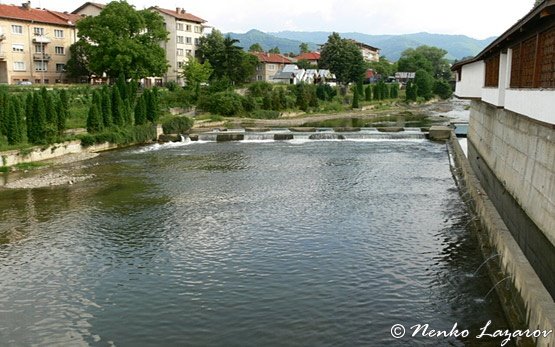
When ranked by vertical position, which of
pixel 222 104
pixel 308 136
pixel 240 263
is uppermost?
pixel 222 104

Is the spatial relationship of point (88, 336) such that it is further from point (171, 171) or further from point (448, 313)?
point (171, 171)

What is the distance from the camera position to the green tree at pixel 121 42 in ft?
203

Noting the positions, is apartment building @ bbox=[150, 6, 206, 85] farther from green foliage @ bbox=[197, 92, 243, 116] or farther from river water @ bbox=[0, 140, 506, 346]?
river water @ bbox=[0, 140, 506, 346]

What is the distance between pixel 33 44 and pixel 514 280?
6904 centimetres

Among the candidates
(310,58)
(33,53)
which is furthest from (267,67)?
(33,53)

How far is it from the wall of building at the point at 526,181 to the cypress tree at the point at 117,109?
27342mm

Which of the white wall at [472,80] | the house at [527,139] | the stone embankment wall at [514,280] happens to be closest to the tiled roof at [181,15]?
the white wall at [472,80]

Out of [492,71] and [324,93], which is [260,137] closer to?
[492,71]

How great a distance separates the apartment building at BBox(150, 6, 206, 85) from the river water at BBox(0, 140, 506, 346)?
62.2 m

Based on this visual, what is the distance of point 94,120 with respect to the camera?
3950cm

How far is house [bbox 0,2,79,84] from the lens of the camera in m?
65.0

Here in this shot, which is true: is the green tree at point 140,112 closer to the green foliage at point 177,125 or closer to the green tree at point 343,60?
the green foliage at point 177,125

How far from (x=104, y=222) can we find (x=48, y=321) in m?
8.02

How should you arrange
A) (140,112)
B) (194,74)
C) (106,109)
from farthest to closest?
1. (194,74)
2. (140,112)
3. (106,109)
